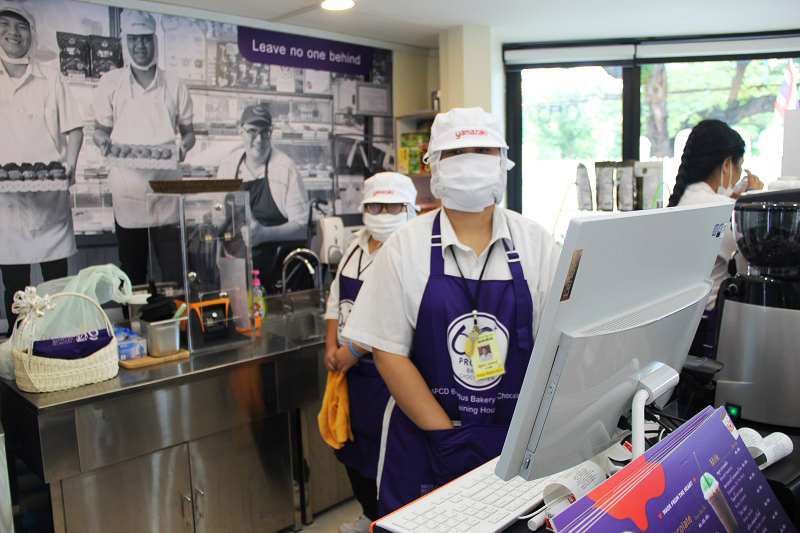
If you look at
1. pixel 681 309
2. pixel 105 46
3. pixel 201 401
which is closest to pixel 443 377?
pixel 681 309

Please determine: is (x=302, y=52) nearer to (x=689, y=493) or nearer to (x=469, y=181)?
(x=469, y=181)

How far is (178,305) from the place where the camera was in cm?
297

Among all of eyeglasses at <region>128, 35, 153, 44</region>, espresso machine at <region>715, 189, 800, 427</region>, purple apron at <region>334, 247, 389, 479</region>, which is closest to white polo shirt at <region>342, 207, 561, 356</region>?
espresso machine at <region>715, 189, 800, 427</region>

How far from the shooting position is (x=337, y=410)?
256cm

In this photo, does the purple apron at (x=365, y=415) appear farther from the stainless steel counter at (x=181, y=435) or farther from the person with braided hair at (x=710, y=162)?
the person with braided hair at (x=710, y=162)

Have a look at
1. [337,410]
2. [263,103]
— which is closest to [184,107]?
[263,103]

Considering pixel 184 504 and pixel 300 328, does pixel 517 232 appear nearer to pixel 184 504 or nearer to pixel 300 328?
pixel 184 504

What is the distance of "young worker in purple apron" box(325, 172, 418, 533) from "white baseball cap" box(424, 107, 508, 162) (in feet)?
2.25

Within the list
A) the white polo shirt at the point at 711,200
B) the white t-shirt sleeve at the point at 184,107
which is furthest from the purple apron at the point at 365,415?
the white t-shirt sleeve at the point at 184,107

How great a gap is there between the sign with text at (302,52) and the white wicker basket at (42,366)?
185 centimetres

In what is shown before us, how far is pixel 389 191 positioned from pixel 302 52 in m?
1.56

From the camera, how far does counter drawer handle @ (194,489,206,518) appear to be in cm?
275

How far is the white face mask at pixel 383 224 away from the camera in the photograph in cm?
276

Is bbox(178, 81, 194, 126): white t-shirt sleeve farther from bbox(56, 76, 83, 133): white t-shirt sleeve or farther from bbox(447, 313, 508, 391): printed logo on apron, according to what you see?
bbox(447, 313, 508, 391): printed logo on apron
